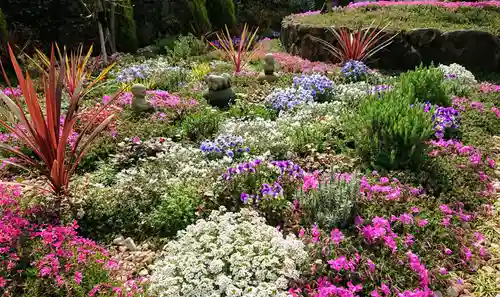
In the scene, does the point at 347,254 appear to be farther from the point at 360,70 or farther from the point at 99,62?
the point at 99,62

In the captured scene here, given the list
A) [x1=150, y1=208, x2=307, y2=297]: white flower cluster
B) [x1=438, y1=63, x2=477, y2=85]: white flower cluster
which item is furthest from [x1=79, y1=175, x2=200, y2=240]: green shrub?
[x1=438, y1=63, x2=477, y2=85]: white flower cluster

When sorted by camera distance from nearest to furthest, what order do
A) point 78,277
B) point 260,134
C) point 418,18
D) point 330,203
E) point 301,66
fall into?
point 78,277, point 330,203, point 260,134, point 301,66, point 418,18

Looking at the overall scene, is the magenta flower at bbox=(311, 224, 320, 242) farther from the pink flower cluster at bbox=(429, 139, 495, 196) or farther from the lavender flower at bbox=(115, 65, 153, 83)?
the lavender flower at bbox=(115, 65, 153, 83)

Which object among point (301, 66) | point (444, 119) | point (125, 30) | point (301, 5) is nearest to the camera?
point (444, 119)

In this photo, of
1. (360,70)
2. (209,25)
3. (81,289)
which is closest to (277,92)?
(360,70)

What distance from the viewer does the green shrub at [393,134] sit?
442 cm

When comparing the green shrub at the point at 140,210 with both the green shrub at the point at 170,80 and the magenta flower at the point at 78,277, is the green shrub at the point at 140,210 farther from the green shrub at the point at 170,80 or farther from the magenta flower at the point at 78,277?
the green shrub at the point at 170,80

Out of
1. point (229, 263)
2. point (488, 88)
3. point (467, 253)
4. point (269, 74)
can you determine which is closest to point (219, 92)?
point (269, 74)

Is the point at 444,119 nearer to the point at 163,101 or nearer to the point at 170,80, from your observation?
the point at 163,101

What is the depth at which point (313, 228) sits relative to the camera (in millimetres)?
3504

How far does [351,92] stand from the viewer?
6.70 metres

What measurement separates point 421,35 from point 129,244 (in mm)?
8039

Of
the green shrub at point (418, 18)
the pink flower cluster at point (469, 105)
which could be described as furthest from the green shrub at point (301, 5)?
the pink flower cluster at point (469, 105)

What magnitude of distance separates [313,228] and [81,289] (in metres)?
1.85
